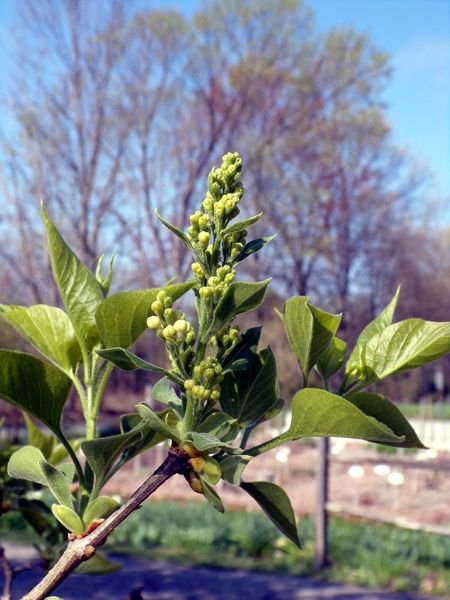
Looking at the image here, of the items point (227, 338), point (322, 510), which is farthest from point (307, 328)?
point (322, 510)

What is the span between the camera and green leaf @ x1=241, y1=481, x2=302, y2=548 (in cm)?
60

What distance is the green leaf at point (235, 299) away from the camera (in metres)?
0.54

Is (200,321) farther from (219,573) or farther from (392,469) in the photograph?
(392,469)

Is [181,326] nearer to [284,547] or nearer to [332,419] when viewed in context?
[332,419]

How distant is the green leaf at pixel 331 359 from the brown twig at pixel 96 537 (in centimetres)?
16

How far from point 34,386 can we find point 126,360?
11 centimetres

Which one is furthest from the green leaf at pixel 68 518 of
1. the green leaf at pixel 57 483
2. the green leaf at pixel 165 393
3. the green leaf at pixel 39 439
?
the green leaf at pixel 39 439

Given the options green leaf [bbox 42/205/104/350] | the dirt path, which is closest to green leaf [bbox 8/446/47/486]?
green leaf [bbox 42/205/104/350]

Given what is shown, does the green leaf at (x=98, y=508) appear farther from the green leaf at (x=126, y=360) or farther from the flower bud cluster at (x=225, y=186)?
the flower bud cluster at (x=225, y=186)

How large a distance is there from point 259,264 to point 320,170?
3.04 metres

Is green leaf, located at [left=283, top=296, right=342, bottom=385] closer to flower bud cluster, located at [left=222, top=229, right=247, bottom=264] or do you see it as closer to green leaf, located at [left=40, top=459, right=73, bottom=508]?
flower bud cluster, located at [left=222, top=229, right=247, bottom=264]

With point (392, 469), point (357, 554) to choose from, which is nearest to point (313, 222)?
point (392, 469)

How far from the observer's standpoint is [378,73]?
50.1ft

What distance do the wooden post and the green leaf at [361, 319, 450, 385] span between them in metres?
6.11
